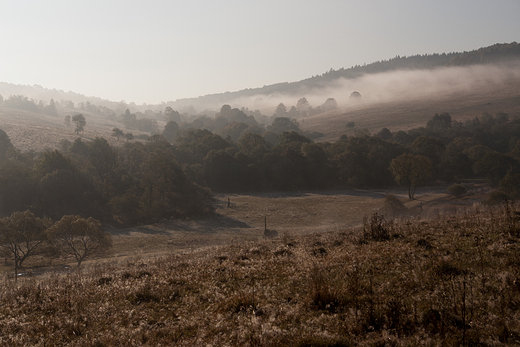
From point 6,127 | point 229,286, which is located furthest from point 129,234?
point 6,127

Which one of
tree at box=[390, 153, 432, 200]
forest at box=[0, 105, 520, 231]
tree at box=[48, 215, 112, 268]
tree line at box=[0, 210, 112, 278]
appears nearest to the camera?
tree line at box=[0, 210, 112, 278]

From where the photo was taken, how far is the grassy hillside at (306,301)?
4582 millimetres

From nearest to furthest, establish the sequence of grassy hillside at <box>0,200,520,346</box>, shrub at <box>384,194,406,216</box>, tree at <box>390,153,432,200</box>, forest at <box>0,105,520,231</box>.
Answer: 1. grassy hillside at <box>0,200,520,346</box>
2. shrub at <box>384,194,406,216</box>
3. forest at <box>0,105,520,231</box>
4. tree at <box>390,153,432,200</box>

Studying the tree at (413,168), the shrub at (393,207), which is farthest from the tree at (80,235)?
the tree at (413,168)

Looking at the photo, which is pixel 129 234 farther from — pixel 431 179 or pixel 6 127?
pixel 6 127

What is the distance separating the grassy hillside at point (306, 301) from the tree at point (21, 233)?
18.1m

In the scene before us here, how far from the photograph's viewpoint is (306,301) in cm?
596

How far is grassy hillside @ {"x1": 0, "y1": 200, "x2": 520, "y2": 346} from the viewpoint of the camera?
458 cm

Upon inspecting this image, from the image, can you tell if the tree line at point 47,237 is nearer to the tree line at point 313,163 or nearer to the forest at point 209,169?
the forest at point 209,169

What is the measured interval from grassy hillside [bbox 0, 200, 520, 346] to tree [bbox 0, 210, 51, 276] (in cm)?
1812

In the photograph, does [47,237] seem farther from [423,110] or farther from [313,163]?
[423,110]

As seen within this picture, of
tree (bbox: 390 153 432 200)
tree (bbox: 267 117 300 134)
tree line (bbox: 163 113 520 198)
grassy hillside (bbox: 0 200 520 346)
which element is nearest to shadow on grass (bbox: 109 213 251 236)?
tree line (bbox: 163 113 520 198)

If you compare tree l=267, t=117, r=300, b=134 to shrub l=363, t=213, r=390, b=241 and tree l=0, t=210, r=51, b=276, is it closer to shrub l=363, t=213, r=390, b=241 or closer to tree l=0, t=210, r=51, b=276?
tree l=0, t=210, r=51, b=276

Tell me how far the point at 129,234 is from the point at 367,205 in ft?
113
